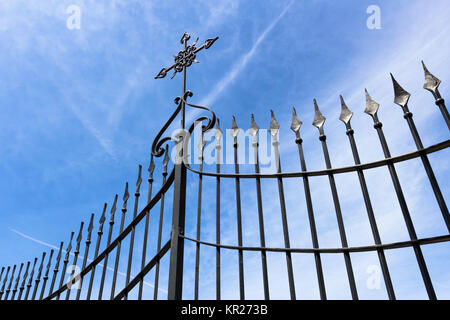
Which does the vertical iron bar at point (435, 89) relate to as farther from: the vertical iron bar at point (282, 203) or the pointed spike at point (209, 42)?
the pointed spike at point (209, 42)

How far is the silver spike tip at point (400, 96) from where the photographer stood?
2456mm

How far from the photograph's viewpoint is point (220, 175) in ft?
9.58

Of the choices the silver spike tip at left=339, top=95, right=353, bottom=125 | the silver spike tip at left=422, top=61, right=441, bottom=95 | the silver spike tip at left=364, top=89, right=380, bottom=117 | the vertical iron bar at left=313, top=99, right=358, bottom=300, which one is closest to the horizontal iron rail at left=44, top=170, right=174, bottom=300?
the vertical iron bar at left=313, top=99, right=358, bottom=300

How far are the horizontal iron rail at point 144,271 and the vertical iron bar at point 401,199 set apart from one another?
73.9 inches

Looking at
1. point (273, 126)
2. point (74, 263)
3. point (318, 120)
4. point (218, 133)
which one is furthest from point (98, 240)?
point (318, 120)

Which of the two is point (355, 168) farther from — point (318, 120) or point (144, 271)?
point (144, 271)

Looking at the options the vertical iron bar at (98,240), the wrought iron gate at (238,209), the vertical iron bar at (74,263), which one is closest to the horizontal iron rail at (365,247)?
the wrought iron gate at (238,209)

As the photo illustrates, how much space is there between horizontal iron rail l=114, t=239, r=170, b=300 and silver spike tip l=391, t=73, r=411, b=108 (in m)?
2.17

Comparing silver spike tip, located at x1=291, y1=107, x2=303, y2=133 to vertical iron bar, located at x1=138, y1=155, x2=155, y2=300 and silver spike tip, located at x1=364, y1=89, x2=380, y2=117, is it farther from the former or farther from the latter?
vertical iron bar, located at x1=138, y1=155, x2=155, y2=300

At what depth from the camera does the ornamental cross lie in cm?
376

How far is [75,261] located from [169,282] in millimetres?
1641
